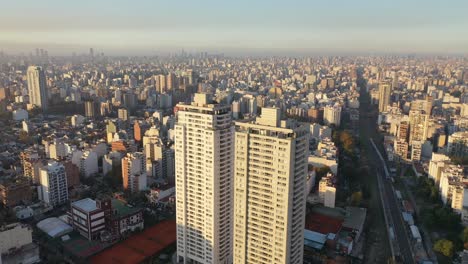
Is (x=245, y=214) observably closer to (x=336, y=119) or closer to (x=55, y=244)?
(x=55, y=244)

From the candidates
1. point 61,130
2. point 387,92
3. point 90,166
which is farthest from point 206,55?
point 90,166

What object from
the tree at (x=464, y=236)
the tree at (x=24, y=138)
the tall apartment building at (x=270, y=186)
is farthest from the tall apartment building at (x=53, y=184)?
the tree at (x=464, y=236)

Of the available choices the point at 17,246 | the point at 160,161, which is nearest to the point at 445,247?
the point at 160,161

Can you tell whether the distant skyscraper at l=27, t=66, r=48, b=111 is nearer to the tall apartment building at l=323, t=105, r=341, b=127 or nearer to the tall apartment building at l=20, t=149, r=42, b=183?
the tall apartment building at l=20, t=149, r=42, b=183

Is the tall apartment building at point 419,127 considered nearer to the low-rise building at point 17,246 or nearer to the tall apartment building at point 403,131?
the tall apartment building at point 403,131

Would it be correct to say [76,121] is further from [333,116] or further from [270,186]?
[270,186]

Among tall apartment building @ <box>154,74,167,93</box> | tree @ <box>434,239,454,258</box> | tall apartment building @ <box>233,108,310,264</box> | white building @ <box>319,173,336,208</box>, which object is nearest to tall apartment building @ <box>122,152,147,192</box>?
white building @ <box>319,173,336,208</box>

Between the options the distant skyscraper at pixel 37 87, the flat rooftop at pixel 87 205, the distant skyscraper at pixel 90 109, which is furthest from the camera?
the distant skyscraper at pixel 37 87

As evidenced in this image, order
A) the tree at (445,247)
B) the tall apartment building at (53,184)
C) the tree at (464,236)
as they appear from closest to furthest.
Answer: the tree at (445,247) < the tree at (464,236) < the tall apartment building at (53,184)
